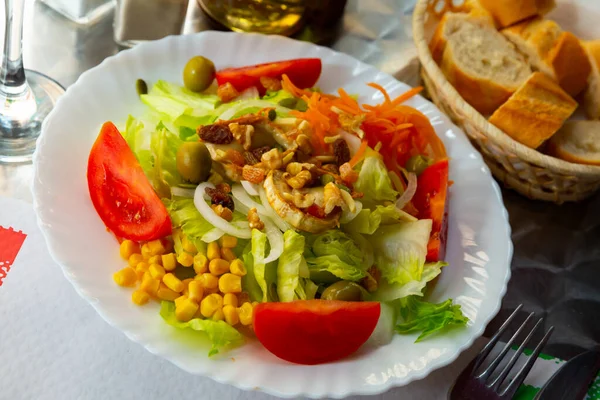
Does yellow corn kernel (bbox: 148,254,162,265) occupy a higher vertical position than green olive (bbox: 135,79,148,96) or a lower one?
lower

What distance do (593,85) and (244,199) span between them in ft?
4.74

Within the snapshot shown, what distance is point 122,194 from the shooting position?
62.6 inches

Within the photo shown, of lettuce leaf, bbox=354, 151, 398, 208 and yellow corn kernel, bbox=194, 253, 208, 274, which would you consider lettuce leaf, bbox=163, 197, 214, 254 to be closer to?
yellow corn kernel, bbox=194, 253, 208, 274

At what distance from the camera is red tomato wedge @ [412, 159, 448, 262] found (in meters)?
1.74

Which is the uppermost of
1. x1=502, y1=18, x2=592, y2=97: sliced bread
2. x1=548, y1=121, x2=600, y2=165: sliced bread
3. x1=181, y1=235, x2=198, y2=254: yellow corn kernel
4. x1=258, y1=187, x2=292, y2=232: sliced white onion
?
x1=502, y1=18, x2=592, y2=97: sliced bread

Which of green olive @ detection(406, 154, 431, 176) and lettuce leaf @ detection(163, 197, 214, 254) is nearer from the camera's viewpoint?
lettuce leaf @ detection(163, 197, 214, 254)

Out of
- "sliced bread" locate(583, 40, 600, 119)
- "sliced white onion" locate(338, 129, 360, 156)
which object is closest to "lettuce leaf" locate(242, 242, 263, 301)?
"sliced white onion" locate(338, 129, 360, 156)

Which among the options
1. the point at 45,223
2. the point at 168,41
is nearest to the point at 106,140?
the point at 45,223

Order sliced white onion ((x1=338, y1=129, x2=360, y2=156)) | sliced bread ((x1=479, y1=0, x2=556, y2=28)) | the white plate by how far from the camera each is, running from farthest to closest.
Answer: sliced bread ((x1=479, y1=0, x2=556, y2=28)) → sliced white onion ((x1=338, y1=129, x2=360, y2=156)) → the white plate

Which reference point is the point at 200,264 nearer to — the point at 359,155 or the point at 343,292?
the point at 343,292

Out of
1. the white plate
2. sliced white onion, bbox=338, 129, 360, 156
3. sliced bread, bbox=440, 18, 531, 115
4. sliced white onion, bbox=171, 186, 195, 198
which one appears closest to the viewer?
the white plate

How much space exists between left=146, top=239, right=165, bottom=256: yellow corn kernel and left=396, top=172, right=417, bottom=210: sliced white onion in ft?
2.31

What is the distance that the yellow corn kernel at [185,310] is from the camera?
4.66 ft

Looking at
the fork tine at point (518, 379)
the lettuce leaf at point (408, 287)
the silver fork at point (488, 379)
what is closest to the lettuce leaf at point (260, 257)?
the lettuce leaf at point (408, 287)
